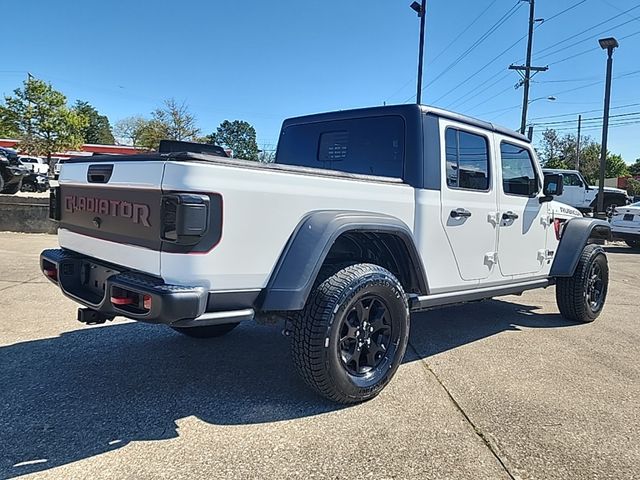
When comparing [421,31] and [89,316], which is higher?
[421,31]

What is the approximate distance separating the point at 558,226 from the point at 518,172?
1.00m

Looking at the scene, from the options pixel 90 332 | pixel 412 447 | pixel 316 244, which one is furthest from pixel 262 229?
pixel 90 332

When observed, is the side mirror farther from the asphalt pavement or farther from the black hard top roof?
the asphalt pavement

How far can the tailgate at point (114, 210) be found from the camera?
2529 millimetres

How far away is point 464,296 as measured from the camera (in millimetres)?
4023

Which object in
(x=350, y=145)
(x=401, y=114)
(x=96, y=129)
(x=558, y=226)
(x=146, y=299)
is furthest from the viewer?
(x=96, y=129)

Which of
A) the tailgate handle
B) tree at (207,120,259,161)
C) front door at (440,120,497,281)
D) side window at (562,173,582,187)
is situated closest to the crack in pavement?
front door at (440,120,497,281)

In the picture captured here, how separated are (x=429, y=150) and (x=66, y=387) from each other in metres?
2.98

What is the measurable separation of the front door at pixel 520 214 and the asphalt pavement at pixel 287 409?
777 mm

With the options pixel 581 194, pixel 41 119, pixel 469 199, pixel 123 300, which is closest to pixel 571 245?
pixel 469 199

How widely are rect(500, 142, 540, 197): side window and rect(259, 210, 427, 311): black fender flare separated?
6.98ft

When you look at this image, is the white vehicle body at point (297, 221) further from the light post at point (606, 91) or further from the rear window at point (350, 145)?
the light post at point (606, 91)

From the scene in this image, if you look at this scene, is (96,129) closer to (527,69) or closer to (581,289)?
(527,69)

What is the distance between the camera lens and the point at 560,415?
3.12 m
